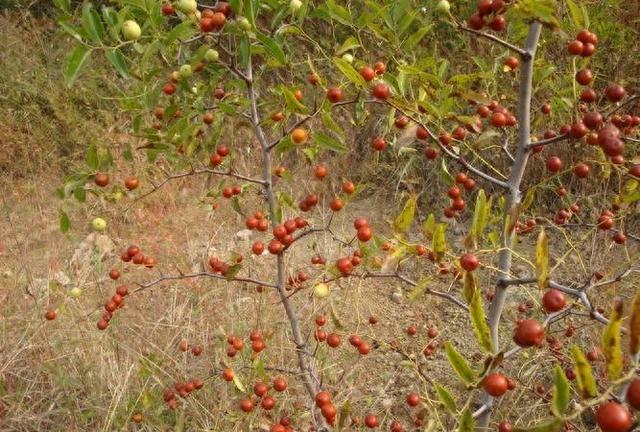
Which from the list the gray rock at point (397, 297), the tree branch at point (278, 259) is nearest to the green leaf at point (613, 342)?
the tree branch at point (278, 259)

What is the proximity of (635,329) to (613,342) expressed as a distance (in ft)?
0.08

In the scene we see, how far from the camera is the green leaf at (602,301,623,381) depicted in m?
0.53

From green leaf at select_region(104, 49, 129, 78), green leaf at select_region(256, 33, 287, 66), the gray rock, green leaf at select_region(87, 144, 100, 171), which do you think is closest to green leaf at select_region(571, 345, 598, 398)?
green leaf at select_region(256, 33, 287, 66)

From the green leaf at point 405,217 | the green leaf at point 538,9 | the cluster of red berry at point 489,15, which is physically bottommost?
the green leaf at point 405,217

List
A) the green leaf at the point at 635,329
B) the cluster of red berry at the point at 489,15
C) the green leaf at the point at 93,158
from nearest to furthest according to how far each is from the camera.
→ the green leaf at the point at 635,329 < the cluster of red berry at the point at 489,15 < the green leaf at the point at 93,158

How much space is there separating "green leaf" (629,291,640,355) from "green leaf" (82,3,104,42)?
105cm

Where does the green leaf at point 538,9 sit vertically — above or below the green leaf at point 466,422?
above

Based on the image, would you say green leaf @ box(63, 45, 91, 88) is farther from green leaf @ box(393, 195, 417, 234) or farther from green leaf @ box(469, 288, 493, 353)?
green leaf @ box(469, 288, 493, 353)

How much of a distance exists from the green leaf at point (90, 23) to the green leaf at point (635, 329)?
3.44 ft

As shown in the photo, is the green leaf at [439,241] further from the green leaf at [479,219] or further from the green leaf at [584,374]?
the green leaf at [584,374]

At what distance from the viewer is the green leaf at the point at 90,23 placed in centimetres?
108

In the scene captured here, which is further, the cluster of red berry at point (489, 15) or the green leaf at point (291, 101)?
the green leaf at point (291, 101)

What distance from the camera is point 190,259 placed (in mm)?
3145

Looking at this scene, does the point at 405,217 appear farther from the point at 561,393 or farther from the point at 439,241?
the point at 561,393
